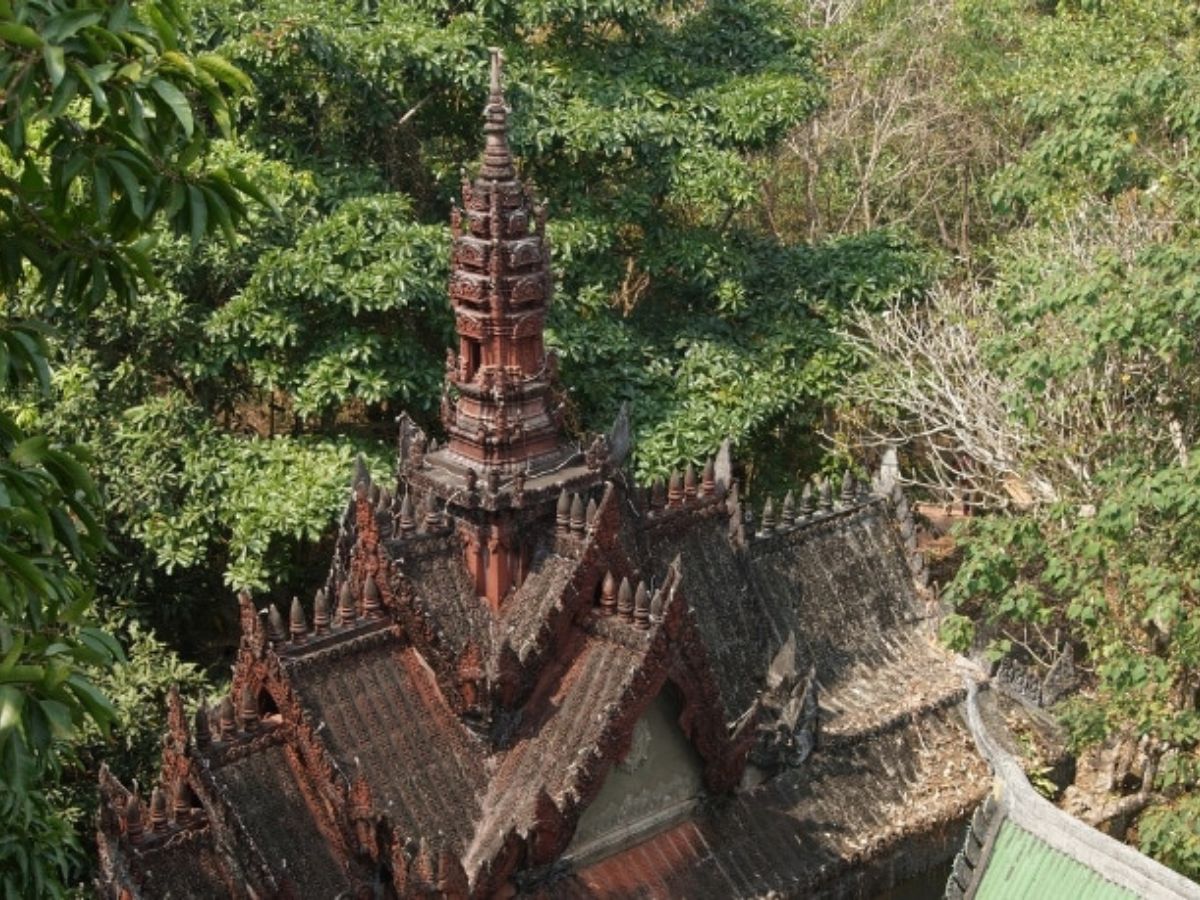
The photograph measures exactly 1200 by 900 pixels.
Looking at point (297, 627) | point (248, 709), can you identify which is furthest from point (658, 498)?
point (248, 709)

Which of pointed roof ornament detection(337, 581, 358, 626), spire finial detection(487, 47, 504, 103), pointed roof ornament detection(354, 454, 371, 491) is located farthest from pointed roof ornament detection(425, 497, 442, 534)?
spire finial detection(487, 47, 504, 103)

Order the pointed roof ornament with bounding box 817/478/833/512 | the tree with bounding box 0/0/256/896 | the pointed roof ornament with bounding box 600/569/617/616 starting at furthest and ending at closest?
the pointed roof ornament with bounding box 817/478/833/512
the pointed roof ornament with bounding box 600/569/617/616
the tree with bounding box 0/0/256/896

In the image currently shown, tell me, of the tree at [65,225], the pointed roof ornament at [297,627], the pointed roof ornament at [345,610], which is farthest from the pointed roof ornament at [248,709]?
the tree at [65,225]

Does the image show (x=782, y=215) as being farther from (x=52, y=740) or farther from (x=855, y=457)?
(x=52, y=740)

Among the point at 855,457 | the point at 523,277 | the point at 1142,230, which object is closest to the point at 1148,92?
the point at 1142,230

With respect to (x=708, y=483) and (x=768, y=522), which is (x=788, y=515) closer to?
(x=768, y=522)

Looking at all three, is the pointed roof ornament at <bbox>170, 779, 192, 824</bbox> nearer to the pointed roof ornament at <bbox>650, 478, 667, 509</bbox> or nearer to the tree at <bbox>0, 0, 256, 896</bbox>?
the tree at <bbox>0, 0, 256, 896</bbox>

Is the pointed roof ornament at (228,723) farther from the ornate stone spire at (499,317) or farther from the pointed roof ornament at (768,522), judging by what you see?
the pointed roof ornament at (768,522)
